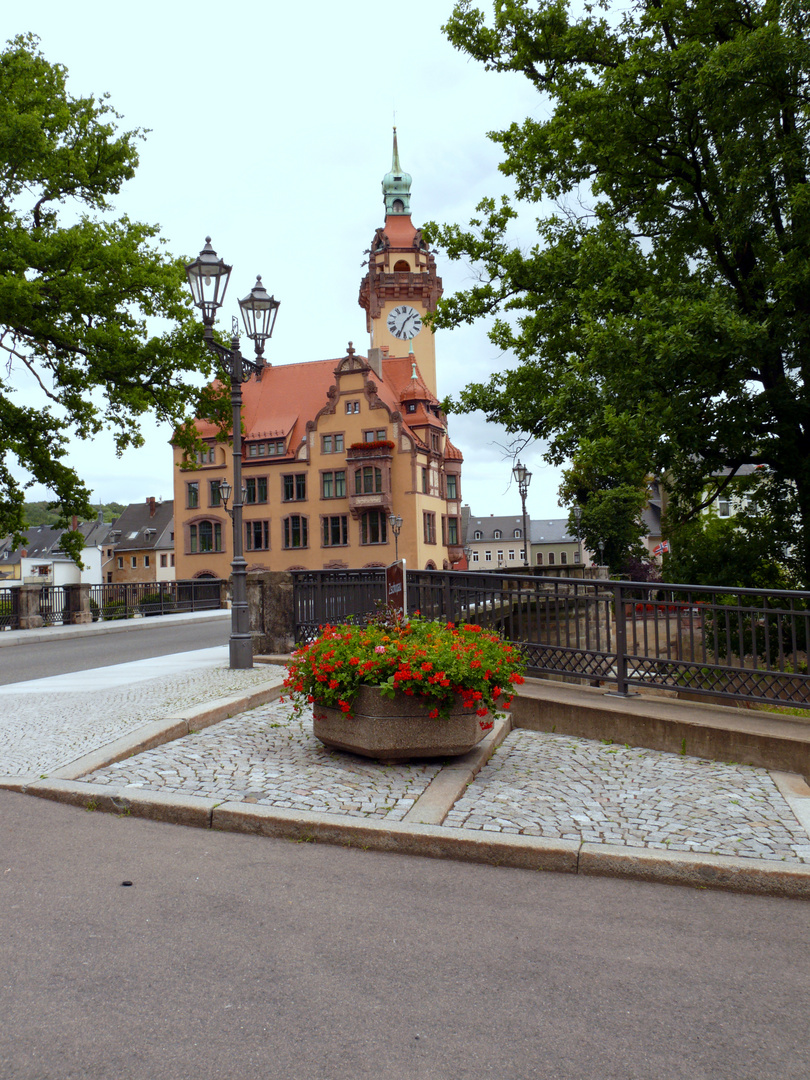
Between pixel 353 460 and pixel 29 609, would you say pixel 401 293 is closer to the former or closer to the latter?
pixel 353 460

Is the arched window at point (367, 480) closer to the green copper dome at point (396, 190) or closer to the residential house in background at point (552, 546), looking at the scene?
the green copper dome at point (396, 190)

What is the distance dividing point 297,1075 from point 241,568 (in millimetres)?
9592

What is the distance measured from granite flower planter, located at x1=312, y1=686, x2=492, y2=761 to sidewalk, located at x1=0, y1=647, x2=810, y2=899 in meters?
0.14

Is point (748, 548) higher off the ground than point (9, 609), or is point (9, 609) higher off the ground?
point (748, 548)

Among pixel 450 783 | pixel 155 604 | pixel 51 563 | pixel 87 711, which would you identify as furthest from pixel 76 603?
pixel 51 563

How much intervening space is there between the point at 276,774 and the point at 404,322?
66906 millimetres

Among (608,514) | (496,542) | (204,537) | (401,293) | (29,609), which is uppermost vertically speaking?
(401,293)

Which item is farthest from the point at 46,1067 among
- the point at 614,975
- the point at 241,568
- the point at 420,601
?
the point at 241,568

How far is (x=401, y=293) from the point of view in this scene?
69812 millimetres

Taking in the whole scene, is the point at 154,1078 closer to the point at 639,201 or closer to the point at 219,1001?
the point at 219,1001

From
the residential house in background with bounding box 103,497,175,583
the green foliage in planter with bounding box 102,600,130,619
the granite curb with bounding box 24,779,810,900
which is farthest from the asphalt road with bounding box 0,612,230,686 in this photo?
the residential house in background with bounding box 103,497,175,583

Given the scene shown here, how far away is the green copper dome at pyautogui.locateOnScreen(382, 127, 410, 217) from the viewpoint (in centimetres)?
7481

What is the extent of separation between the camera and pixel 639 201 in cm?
1528

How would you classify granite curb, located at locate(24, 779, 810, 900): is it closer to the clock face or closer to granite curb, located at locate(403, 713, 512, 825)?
granite curb, located at locate(403, 713, 512, 825)
